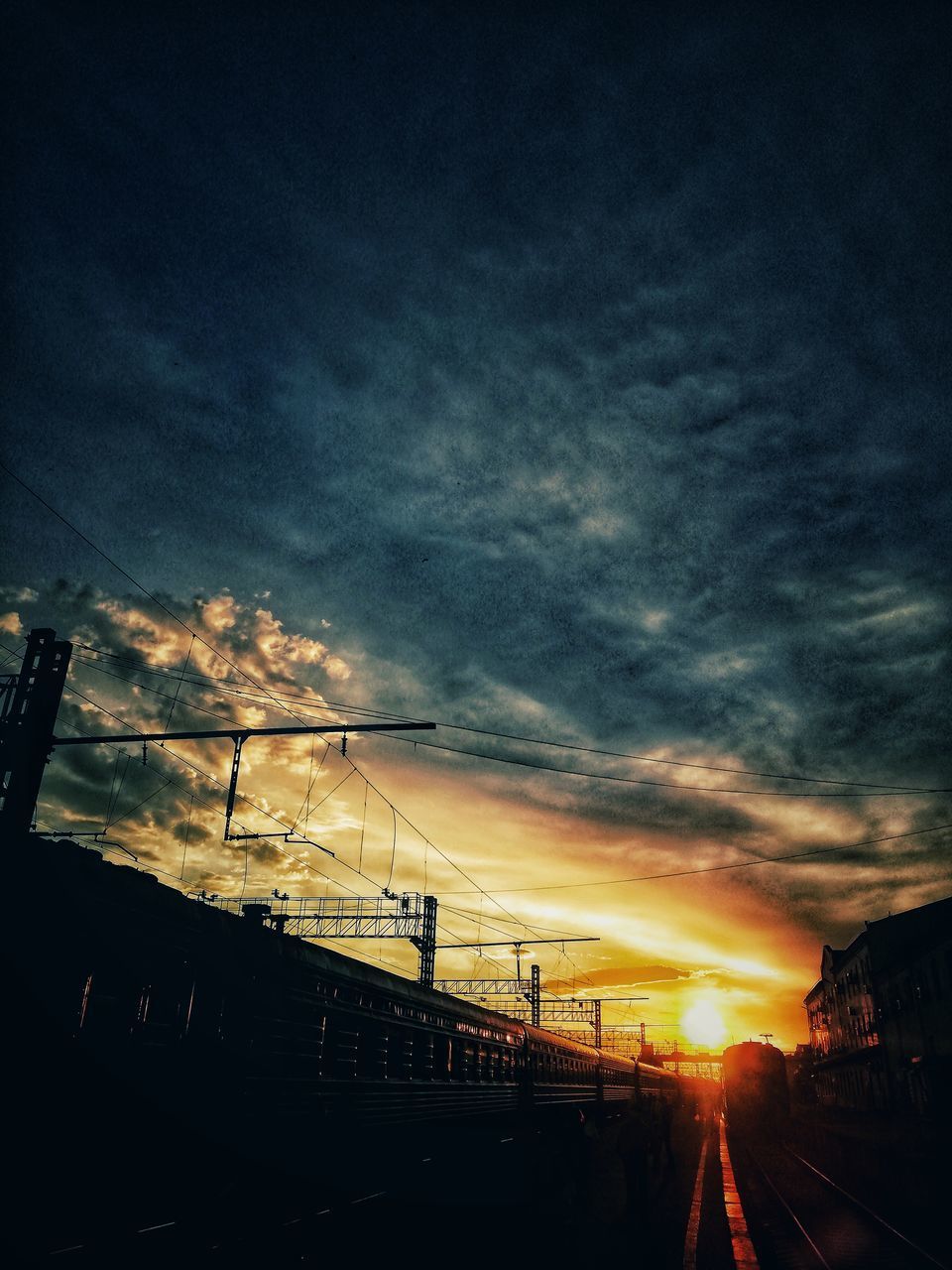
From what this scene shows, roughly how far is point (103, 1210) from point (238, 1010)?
7.31 ft

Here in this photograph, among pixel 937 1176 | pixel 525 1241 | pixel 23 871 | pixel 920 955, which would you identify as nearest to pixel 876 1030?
pixel 920 955

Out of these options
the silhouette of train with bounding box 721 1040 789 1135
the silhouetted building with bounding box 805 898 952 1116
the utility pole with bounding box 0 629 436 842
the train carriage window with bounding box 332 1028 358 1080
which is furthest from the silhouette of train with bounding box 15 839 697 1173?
the silhouetted building with bounding box 805 898 952 1116

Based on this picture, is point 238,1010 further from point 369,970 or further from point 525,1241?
point 525,1241

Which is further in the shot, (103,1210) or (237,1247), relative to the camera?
(237,1247)

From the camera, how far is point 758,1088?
35.5 metres

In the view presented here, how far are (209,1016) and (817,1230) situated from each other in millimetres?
11614

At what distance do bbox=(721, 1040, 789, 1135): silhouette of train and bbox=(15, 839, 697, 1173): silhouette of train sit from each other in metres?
29.4

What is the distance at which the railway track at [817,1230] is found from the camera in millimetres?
10000

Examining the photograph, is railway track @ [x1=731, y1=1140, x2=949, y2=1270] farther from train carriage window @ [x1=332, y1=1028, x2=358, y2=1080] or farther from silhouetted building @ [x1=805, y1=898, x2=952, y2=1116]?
silhouetted building @ [x1=805, y1=898, x2=952, y2=1116]

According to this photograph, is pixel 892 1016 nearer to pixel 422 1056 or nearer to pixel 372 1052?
pixel 422 1056

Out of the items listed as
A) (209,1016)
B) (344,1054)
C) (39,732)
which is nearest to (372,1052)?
(344,1054)

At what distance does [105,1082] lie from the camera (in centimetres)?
563

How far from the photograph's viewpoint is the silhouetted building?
3306 centimetres

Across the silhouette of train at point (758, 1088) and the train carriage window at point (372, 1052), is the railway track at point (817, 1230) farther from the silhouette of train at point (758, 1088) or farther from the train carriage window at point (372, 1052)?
the silhouette of train at point (758, 1088)
